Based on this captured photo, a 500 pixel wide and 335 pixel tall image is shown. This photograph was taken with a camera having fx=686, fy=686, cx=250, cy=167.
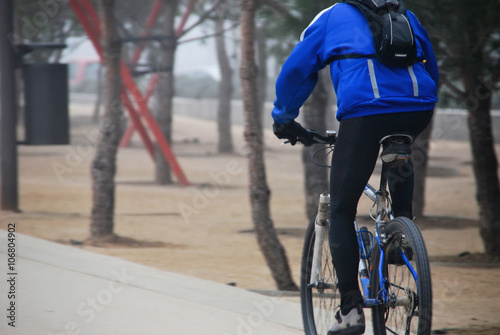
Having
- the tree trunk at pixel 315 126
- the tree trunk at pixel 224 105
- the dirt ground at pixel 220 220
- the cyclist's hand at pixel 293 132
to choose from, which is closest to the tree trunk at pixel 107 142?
the dirt ground at pixel 220 220

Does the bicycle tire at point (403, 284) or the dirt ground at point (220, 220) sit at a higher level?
the bicycle tire at point (403, 284)

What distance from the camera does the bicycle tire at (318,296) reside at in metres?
3.34

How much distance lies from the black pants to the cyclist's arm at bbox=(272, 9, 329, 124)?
0.29m

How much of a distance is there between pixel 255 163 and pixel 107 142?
3.02 meters

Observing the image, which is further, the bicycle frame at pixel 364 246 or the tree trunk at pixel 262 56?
the tree trunk at pixel 262 56

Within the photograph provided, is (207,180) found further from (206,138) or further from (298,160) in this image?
(206,138)

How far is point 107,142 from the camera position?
27.1 ft

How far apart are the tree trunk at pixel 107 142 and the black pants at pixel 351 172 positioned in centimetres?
565

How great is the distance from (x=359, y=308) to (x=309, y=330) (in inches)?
25.9

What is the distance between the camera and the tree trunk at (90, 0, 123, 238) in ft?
26.8

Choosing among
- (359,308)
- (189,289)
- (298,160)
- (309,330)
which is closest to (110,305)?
(189,289)

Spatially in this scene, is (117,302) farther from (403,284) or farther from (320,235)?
(403,284)

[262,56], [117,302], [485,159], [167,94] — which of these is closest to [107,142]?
[485,159]

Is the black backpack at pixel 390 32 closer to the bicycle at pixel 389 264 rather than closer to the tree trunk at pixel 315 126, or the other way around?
the bicycle at pixel 389 264
